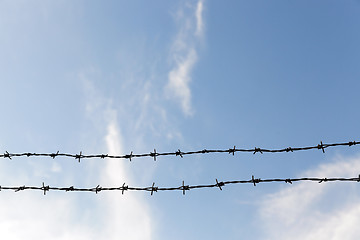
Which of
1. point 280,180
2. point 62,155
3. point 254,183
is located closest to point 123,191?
point 62,155

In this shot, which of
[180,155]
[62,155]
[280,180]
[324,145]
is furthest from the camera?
[62,155]

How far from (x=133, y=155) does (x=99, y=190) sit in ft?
2.50

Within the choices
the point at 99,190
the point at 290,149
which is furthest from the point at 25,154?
the point at 290,149

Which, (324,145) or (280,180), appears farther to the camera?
(324,145)

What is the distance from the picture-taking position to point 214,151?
587 centimetres

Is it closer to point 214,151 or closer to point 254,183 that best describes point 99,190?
point 214,151

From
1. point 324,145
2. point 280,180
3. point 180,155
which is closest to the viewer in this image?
point 280,180

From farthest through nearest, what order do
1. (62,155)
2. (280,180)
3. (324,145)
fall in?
(62,155) < (324,145) < (280,180)

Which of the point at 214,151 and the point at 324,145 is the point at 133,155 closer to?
the point at 214,151

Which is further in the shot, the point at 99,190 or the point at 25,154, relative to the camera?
the point at 25,154

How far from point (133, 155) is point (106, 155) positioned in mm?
466

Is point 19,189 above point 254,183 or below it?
above

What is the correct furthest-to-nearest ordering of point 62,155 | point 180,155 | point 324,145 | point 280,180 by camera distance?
1. point 62,155
2. point 180,155
3. point 324,145
4. point 280,180

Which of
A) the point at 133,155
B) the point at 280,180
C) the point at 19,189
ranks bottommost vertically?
the point at 280,180
